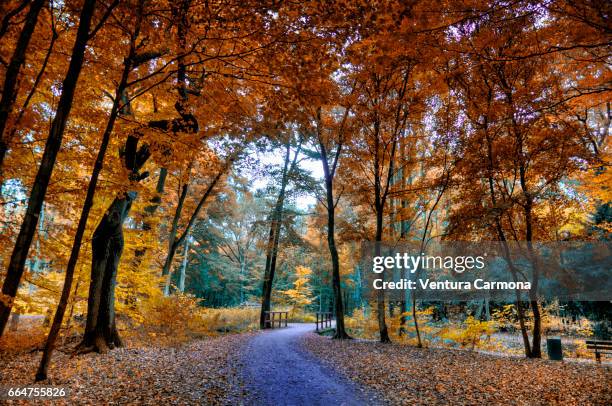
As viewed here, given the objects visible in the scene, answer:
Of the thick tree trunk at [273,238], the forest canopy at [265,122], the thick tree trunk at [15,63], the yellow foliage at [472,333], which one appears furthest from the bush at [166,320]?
the yellow foliage at [472,333]

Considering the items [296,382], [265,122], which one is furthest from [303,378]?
[265,122]

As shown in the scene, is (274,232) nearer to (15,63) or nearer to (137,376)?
(137,376)

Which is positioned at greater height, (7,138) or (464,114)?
(464,114)

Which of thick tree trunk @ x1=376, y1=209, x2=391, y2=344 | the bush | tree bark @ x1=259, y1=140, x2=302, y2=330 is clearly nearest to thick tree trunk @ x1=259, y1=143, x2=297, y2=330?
tree bark @ x1=259, y1=140, x2=302, y2=330

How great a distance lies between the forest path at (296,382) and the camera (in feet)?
16.5

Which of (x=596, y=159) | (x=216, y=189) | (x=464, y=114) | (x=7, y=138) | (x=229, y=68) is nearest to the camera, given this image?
(x=7, y=138)

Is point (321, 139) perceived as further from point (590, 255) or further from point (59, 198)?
point (590, 255)

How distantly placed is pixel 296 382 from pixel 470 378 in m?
3.54

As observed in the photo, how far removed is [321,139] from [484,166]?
6.31m

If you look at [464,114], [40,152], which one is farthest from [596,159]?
[40,152]

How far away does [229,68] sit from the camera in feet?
18.8

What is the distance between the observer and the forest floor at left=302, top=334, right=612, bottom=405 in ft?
17.3

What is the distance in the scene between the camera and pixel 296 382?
593 centimetres

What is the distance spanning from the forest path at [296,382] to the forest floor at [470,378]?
44 cm
